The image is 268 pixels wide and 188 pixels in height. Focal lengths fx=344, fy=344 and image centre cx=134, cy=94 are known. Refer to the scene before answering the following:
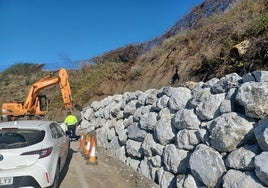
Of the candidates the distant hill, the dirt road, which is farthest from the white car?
the distant hill

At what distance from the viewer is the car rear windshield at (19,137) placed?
7.17m

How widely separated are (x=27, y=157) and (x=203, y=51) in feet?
24.1

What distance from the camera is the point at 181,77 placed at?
41.1 ft

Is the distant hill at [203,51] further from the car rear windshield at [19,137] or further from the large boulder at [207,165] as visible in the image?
the car rear windshield at [19,137]

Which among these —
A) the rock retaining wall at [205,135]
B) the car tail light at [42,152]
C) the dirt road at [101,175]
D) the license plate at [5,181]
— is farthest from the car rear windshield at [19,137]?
the rock retaining wall at [205,135]

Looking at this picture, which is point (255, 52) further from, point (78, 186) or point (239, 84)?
point (78, 186)

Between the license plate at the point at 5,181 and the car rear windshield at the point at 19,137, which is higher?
the car rear windshield at the point at 19,137

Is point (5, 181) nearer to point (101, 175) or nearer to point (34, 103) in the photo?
point (101, 175)

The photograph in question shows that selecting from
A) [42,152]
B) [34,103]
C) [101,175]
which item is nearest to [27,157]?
[42,152]

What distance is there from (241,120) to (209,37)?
22.7 ft

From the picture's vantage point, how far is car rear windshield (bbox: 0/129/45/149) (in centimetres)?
717

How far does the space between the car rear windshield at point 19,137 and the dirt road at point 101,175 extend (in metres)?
1.77

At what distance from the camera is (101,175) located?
10.0 metres

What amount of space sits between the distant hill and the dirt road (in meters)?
3.37
